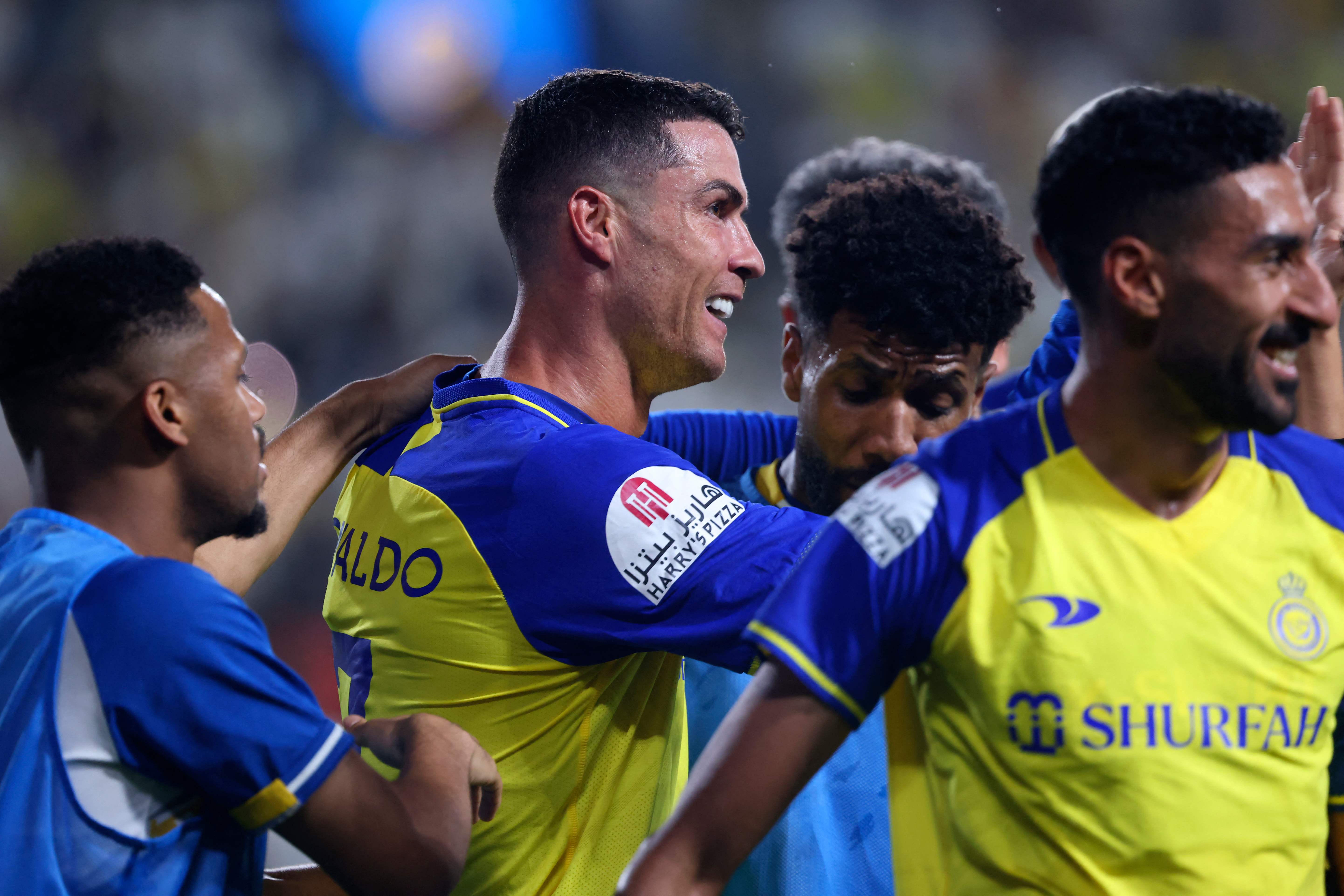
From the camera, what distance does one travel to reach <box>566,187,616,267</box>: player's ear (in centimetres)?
255

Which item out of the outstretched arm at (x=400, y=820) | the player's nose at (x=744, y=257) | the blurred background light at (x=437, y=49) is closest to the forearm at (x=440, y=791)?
the outstretched arm at (x=400, y=820)

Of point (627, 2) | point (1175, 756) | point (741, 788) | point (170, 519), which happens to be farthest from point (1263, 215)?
point (627, 2)

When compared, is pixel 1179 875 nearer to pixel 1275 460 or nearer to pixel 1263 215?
pixel 1275 460

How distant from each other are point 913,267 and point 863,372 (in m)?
0.24

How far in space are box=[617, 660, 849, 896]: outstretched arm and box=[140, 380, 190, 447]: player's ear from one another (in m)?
0.91

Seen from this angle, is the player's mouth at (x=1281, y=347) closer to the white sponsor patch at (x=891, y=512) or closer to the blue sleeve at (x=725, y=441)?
the white sponsor patch at (x=891, y=512)

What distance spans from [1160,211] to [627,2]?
6.63 metres

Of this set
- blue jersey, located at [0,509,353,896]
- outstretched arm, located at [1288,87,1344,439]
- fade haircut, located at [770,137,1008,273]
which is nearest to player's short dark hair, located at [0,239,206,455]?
blue jersey, located at [0,509,353,896]

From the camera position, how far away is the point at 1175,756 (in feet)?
4.69

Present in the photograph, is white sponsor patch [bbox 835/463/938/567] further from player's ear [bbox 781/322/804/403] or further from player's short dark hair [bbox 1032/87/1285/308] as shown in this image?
player's ear [bbox 781/322/804/403]

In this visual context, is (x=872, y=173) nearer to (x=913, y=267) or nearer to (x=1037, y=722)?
(x=913, y=267)

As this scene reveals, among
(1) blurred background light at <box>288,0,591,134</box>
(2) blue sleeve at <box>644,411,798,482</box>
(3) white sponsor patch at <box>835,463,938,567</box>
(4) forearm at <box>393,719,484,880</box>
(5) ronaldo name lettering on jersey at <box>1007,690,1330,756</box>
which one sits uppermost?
(1) blurred background light at <box>288,0,591,134</box>

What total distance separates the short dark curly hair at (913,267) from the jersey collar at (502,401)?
626 mm

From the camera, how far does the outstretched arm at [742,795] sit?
1.48 m
